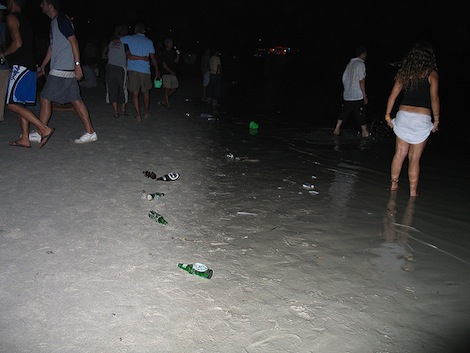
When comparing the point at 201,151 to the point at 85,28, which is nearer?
the point at 201,151

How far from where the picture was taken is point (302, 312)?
3.30 metres

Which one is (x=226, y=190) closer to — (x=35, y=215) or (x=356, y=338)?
(x=35, y=215)

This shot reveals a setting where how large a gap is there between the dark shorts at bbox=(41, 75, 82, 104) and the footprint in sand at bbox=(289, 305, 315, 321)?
17.7 feet

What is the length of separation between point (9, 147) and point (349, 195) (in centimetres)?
538

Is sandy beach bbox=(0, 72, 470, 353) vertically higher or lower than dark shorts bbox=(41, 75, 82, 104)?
lower

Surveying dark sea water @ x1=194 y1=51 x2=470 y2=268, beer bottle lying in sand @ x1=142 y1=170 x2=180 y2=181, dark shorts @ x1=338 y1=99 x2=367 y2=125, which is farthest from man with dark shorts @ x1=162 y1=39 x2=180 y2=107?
beer bottle lying in sand @ x1=142 y1=170 x2=180 y2=181

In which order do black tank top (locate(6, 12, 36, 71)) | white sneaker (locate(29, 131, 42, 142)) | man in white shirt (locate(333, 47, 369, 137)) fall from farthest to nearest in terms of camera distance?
man in white shirt (locate(333, 47, 369, 137))
white sneaker (locate(29, 131, 42, 142))
black tank top (locate(6, 12, 36, 71))

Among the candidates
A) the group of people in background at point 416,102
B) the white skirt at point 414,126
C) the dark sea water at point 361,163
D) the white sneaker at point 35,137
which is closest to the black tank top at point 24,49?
the white sneaker at point 35,137

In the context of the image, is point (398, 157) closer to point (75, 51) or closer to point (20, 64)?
point (75, 51)

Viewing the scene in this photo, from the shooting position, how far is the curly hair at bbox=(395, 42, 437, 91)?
5883 mm

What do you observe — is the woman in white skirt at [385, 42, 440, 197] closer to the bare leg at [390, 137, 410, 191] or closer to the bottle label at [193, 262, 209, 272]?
the bare leg at [390, 137, 410, 191]

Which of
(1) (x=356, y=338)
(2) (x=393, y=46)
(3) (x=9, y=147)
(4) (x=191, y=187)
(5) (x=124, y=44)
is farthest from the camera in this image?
(2) (x=393, y=46)

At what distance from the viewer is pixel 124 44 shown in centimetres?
986

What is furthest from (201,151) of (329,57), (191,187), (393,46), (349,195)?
(329,57)
